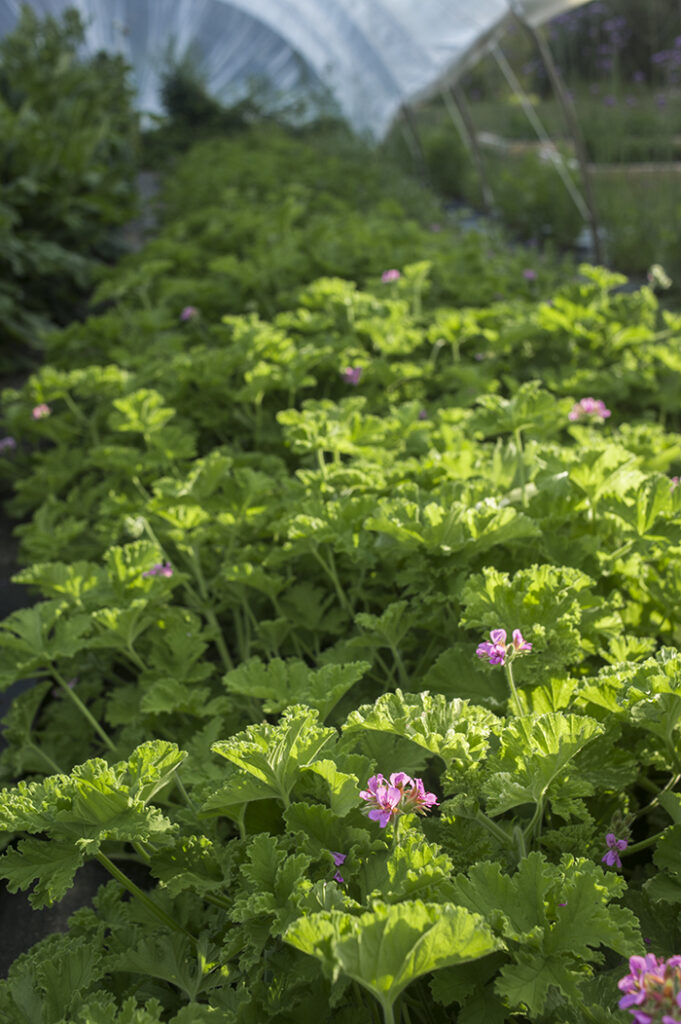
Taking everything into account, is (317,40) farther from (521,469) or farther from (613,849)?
(613,849)

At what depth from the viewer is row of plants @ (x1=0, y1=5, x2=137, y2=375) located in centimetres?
586

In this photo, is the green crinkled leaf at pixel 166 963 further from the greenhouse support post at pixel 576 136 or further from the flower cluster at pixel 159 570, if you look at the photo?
the greenhouse support post at pixel 576 136

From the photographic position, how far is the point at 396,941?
3.40ft

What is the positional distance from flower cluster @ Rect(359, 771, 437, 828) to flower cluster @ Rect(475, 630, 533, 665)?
27cm

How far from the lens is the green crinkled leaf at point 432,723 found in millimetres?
1370

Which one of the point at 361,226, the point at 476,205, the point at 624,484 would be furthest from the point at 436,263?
the point at 476,205

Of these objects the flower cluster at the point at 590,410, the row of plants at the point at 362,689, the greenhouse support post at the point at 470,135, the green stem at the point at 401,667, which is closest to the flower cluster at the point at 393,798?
the row of plants at the point at 362,689

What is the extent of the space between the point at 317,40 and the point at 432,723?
16572 mm

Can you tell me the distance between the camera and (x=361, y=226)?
605 centimetres

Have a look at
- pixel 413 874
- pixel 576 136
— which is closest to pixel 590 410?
pixel 413 874

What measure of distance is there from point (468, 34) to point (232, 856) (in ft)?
27.6

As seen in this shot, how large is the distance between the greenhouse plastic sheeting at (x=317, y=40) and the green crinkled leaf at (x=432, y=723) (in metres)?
5.93

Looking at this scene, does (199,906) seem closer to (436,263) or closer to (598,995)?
(598,995)

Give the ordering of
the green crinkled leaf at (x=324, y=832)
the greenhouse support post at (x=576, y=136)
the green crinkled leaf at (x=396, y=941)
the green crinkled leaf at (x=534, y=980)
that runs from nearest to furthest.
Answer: the green crinkled leaf at (x=396, y=941) < the green crinkled leaf at (x=534, y=980) < the green crinkled leaf at (x=324, y=832) < the greenhouse support post at (x=576, y=136)
